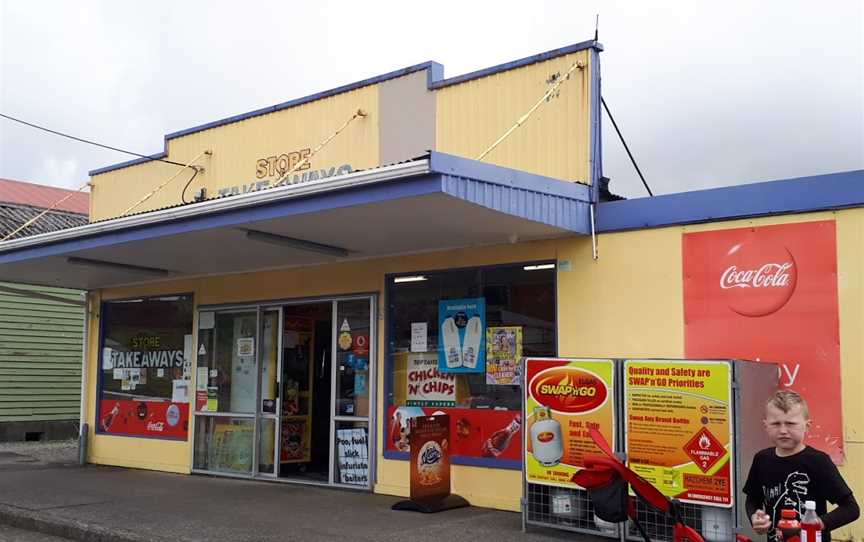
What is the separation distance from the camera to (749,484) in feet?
14.6

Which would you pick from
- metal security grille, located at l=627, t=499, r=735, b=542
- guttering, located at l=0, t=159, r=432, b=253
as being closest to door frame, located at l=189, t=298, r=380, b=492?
guttering, located at l=0, t=159, r=432, b=253

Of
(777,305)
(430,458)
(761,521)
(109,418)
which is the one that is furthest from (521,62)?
(109,418)

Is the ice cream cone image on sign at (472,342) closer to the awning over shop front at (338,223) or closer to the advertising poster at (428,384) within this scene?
the advertising poster at (428,384)

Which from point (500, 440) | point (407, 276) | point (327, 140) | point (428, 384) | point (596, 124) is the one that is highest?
point (327, 140)

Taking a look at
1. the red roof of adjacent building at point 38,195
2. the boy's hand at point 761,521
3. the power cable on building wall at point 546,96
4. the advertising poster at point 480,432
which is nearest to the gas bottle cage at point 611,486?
the boy's hand at point 761,521

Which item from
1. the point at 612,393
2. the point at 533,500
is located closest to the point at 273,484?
the point at 533,500

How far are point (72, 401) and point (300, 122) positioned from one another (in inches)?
380

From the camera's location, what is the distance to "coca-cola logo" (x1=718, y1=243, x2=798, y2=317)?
7.61 metres

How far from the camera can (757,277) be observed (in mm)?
7766

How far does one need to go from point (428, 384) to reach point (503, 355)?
1.10 meters

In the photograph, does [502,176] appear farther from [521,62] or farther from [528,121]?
[521,62]

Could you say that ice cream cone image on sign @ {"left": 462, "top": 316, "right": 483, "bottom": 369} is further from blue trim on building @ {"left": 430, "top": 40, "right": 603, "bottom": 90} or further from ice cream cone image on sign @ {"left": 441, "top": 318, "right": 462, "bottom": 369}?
blue trim on building @ {"left": 430, "top": 40, "right": 603, "bottom": 90}

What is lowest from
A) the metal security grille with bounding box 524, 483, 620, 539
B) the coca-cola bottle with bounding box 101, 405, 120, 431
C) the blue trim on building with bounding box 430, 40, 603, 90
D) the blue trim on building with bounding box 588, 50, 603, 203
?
the metal security grille with bounding box 524, 483, 620, 539

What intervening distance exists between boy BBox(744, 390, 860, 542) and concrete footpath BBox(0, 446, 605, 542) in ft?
11.6
